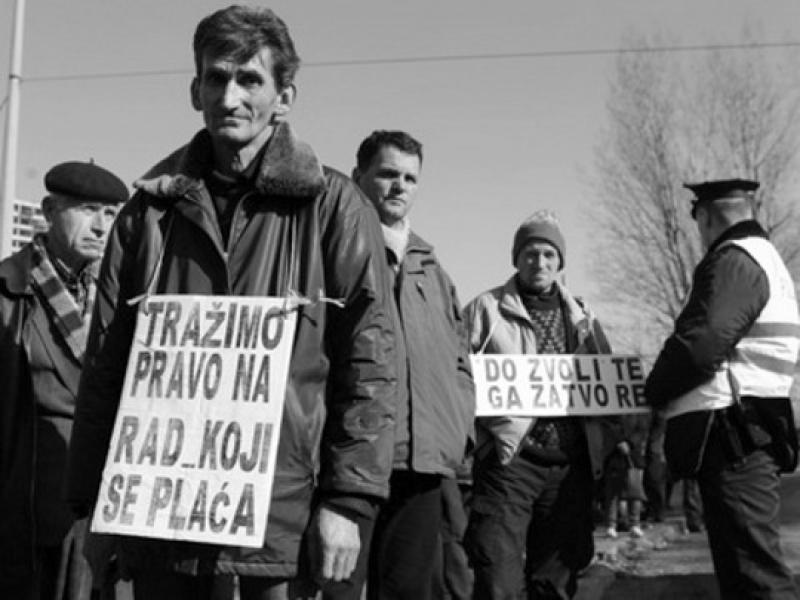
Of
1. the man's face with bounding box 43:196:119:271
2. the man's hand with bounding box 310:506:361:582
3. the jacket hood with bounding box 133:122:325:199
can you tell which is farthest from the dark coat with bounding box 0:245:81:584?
the man's hand with bounding box 310:506:361:582

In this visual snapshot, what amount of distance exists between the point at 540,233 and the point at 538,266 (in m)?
0.16

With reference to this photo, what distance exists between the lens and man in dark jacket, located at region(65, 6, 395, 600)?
7.27ft

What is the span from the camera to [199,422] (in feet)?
7.34

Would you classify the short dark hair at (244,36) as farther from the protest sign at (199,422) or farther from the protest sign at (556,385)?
the protest sign at (556,385)

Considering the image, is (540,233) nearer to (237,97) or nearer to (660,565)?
(237,97)

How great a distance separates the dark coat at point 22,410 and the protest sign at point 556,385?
1972 millimetres

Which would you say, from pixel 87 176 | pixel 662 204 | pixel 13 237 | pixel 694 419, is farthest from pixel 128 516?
pixel 662 204

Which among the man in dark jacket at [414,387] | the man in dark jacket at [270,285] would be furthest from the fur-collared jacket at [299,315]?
the man in dark jacket at [414,387]

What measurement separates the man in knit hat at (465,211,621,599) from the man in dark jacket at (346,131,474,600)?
2.56 feet

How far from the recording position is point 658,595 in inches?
267

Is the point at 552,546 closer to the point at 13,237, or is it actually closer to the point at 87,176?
the point at 87,176

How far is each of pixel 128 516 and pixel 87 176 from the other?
219 centimetres

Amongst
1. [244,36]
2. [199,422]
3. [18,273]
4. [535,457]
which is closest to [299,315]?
[199,422]

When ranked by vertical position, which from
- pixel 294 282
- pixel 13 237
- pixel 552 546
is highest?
pixel 13 237
